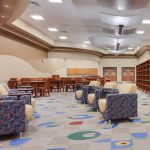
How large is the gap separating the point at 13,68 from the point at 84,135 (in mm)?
7337

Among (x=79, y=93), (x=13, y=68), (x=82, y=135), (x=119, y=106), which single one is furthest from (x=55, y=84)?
(x=82, y=135)

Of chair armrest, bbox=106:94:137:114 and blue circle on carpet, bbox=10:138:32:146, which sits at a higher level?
chair armrest, bbox=106:94:137:114

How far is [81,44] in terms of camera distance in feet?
60.8

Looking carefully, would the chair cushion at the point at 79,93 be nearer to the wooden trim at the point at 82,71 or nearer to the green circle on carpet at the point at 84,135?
the green circle on carpet at the point at 84,135

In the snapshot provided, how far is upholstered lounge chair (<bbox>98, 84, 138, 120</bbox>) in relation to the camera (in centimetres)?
532

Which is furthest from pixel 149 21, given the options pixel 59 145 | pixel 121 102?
pixel 59 145

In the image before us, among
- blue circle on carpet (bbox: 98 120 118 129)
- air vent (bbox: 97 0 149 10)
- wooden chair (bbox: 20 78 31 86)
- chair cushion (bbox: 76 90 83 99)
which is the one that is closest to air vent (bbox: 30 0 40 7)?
air vent (bbox: 97 0 149 10)

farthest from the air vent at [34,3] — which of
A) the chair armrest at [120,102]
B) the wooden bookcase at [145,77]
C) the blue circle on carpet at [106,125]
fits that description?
the wooden bookcase at [145,77]

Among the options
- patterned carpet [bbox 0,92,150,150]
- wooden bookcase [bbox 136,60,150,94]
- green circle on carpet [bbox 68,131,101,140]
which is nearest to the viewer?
patterned carpet [bbox 0,92,150,150]

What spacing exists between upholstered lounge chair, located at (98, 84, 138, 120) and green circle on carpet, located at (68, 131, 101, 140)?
946 mm

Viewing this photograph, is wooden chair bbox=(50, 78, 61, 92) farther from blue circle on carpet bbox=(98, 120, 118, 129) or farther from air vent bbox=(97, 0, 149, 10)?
blue circle on carpet bbox=(98, 120, 118, 129)

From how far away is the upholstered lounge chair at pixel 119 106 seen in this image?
5.32 metres

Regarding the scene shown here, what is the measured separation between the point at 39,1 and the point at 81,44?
→ 11.0 metres

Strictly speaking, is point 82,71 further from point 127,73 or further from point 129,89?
point 129,89
